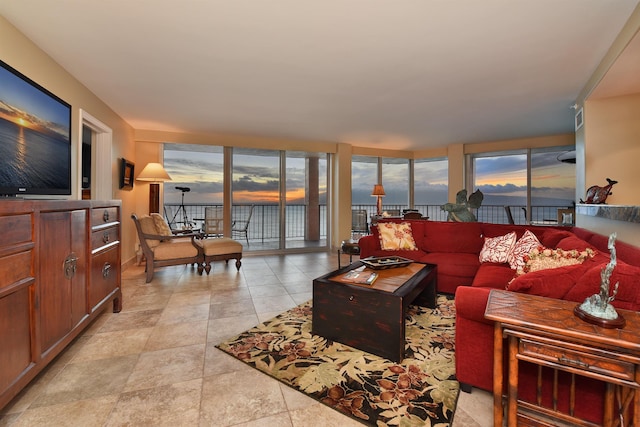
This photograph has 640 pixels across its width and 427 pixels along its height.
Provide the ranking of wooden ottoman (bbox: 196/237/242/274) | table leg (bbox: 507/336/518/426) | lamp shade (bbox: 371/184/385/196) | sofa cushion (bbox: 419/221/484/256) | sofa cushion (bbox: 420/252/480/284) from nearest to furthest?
table leg (bbox: 507/336/518/426) → sofa cushion (bbox: 420/252/480/284) → sofa cushion (bbox: 419/221/484/256) → wooden ottoman (bbox: 196/237/242/274) → lamp shade (bbox: 371/184/385/196)

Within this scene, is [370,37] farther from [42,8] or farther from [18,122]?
[18,122]

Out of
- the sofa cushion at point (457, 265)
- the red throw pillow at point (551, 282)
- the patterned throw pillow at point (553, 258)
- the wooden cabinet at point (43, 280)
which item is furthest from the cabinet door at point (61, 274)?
the sofa cushion at point (457, 265)

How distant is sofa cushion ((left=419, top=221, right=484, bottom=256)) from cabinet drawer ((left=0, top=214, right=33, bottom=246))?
3.90 metres

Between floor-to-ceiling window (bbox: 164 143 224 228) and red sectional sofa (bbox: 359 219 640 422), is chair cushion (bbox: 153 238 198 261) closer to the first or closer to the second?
floor-to-ceiling window (bbox: 164 143 224 228)

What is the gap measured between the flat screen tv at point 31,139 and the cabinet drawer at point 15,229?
27.9 inches

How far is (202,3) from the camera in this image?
1.86 meters

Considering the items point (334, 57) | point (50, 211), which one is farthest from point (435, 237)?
point (50, 211)

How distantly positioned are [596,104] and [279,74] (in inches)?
139

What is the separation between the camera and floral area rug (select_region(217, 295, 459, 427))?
146 cm

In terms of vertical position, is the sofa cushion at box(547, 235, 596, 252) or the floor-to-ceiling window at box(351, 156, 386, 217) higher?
the floor-to-ceiling window at box(351, 156, 386, 217)

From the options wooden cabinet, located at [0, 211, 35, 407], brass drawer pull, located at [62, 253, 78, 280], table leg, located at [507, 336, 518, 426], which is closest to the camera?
table leg, located at [507, 336, 518, 426]

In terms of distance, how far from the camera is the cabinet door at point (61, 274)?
5.28ft

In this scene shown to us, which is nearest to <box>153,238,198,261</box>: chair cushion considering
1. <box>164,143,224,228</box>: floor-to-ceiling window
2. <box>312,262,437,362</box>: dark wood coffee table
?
<box>312,262,437,362</box>: dark wood coffee table

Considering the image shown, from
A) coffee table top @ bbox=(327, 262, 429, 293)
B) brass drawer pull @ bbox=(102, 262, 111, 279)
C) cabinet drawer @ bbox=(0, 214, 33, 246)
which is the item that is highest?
cabinet drawer @ bbox=(0, 214, 33, 246)
